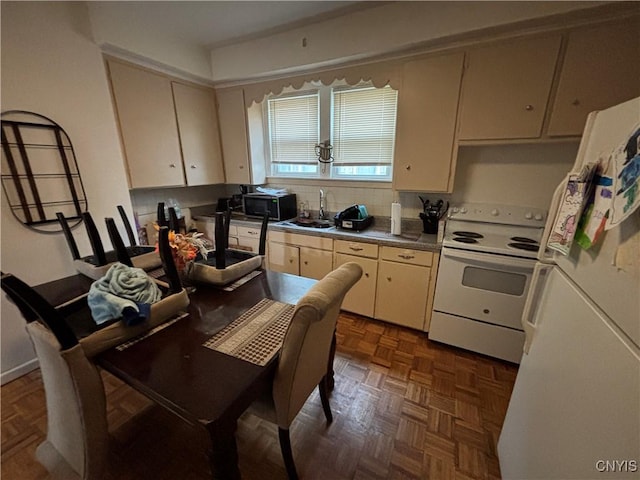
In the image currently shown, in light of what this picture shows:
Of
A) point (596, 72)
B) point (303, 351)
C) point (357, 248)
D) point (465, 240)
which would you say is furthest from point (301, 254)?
point (596, 72)

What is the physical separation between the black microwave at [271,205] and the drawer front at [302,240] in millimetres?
238

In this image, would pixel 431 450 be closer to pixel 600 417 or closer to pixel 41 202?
pixel 600 417

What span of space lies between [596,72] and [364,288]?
2.19 m

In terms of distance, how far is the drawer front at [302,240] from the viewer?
2.51m

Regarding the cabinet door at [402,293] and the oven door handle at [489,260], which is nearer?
the oven door handle at [489,260]

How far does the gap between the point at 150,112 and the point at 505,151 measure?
3230 millimetres

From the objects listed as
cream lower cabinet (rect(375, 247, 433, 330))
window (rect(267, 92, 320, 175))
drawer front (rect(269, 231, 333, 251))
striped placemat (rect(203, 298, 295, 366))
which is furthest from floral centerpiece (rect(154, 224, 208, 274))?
window (rect(267, 92, 320, 175))

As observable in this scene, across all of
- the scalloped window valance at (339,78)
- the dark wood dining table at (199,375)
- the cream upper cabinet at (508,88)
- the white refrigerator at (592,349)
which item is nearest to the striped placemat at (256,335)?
the dark wood dining table at (199,375)

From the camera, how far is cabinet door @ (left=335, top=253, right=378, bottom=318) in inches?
93.4

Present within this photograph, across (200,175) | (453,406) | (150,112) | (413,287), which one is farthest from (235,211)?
(453,406)

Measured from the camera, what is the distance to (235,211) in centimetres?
337

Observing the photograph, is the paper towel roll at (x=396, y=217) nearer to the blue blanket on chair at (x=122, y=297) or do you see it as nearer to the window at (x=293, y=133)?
the window at (x=293, y=133)

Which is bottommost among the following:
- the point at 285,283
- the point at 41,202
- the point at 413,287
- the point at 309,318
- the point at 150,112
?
the point at 413,287

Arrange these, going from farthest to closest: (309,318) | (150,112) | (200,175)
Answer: (200,175) < (150,112) < (309,318)
